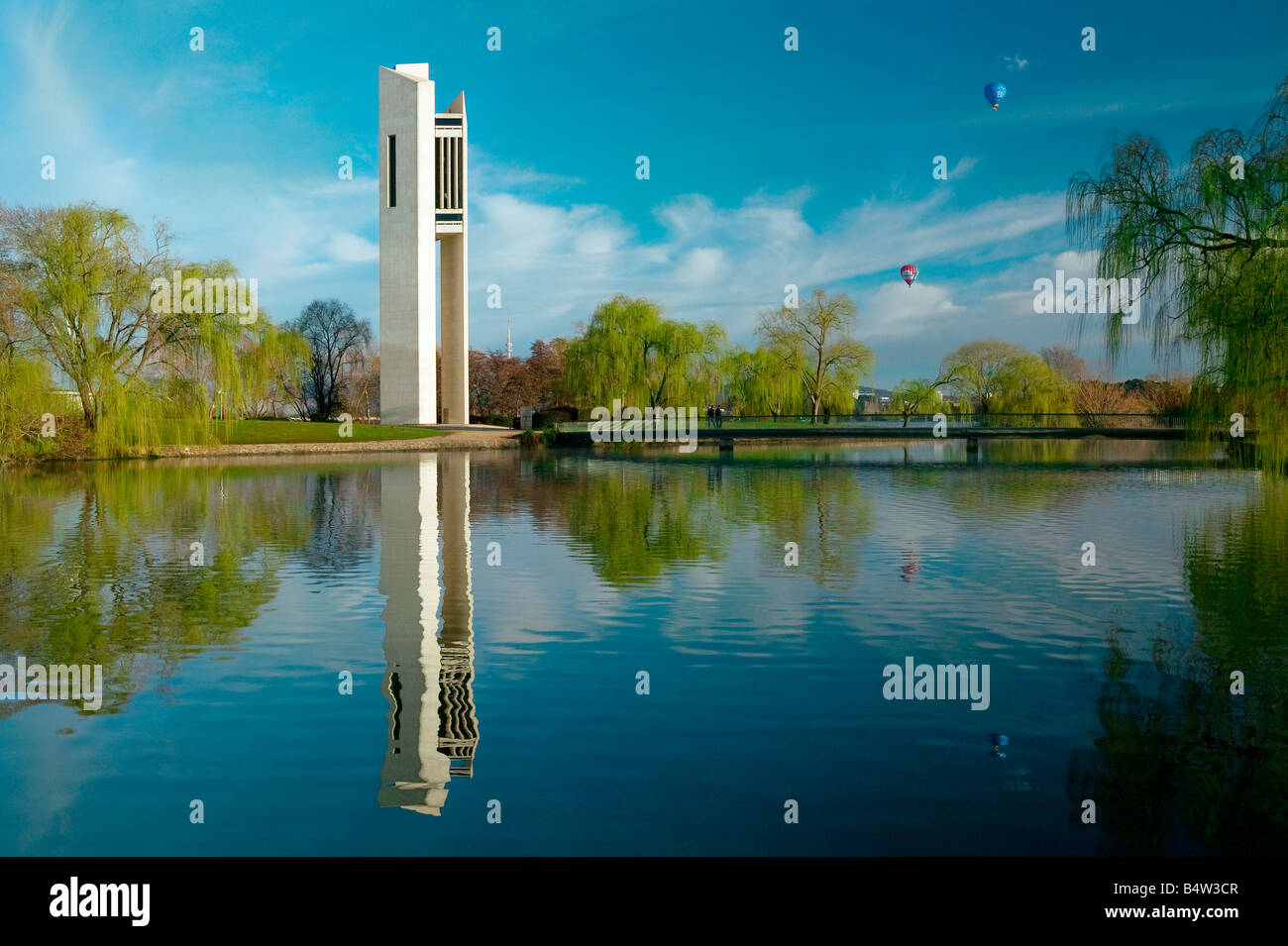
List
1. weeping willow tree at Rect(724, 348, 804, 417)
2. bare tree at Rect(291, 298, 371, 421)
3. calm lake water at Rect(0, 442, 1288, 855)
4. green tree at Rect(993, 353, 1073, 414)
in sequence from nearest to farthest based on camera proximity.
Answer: calm lake water at Rect(0, 442, 1288, 855)
weeping willow tree at Rect(724, 348, 804, 417)
green tree at Rect(993, 353, 1073, 414)
bare tree at Rect(291, 298, 371, 421)

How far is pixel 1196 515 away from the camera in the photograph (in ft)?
54.9

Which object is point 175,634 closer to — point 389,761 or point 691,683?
point 389,761

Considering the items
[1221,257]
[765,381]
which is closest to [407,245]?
[765,381]

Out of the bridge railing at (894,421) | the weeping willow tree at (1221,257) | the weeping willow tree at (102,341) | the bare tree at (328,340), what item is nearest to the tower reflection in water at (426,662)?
the weeping willow tree at (1221,257)

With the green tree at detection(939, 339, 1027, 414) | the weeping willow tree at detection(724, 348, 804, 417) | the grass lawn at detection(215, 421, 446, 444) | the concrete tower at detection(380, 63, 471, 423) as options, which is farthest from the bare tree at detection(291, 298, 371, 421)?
the green tree at detection(939, 339, 1027, 414)

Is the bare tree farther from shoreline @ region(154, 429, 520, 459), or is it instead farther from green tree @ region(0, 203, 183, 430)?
green tree @ region(0, 203, 183, 430)

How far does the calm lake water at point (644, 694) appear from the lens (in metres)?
4.42

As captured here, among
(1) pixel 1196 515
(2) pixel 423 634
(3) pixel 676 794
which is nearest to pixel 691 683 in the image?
(3) pixel 676 794

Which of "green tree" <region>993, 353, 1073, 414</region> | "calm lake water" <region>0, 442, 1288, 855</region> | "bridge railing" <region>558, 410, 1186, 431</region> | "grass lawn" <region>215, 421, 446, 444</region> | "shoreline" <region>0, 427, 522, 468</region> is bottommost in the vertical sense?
"calm lake water" <region>0, 442, 1288, 855</region>

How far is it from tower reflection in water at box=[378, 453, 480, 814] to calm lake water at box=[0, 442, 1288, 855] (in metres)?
0.03

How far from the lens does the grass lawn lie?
41.3 meters

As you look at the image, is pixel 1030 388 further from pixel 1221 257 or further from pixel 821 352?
pixel 1221 257

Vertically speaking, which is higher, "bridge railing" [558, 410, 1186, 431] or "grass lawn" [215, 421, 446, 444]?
"bridge railing" [558, 410, 1186, 431]
